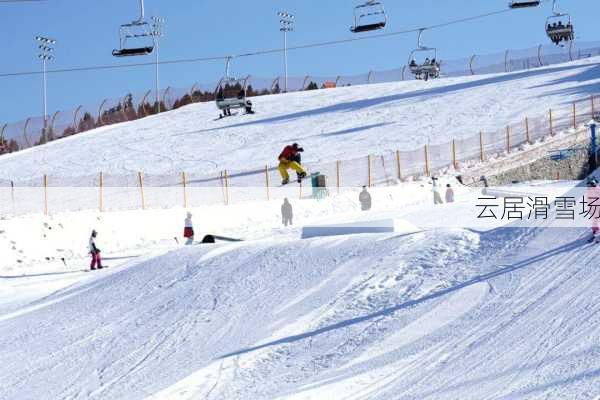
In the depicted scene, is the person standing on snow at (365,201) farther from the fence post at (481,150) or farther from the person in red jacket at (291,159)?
the fence post at (481,150)

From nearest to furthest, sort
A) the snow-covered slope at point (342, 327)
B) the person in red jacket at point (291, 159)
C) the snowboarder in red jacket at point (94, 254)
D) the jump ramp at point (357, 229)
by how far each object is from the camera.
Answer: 1. the snow-covered slope at point (342, 327)
2. the jump ramp at point (357, 229)
3. the snowboarder in red jacket at point (94, 254)
4. the person in red jacket at point (291, 159)

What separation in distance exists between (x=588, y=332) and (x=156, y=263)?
31.0 feet

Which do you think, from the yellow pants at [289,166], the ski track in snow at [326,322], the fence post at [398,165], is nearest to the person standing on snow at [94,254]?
the ski track in snow at [326,322]

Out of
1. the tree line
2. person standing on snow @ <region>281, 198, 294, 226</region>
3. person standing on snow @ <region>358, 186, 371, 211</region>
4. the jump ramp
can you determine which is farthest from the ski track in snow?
the tree line

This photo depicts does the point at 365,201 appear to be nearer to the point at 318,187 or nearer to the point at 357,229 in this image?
the point at 318,187

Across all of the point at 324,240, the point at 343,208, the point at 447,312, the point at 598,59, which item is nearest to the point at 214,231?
the point at 343,208

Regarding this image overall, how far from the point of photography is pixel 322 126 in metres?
53.2

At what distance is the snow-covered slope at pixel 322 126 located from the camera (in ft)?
153

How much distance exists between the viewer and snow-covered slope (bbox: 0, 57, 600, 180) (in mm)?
46750

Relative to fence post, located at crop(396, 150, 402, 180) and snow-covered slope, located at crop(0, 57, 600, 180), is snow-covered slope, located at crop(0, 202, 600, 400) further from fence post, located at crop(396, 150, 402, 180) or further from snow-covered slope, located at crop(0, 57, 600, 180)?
snow-covered slope, located at crop(0, 57, 600, 180)

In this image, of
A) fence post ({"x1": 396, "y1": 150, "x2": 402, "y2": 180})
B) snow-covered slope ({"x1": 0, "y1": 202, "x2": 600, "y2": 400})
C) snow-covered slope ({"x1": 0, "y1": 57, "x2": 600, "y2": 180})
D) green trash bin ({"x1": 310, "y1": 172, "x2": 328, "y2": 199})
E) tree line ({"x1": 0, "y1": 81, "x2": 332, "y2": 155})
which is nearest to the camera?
snow-covered slope ({"x1": 0, "y1": 202, "x2": 600, "y2": 400})

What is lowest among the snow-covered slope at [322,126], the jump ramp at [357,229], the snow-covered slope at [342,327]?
the snow-covered slope at [342,327]

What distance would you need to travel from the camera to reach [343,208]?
99.7ft

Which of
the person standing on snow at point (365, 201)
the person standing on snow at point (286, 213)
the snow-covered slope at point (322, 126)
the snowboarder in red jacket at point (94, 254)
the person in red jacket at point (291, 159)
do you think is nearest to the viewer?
A: the snowboarder in red jacket at point (94, 254)
